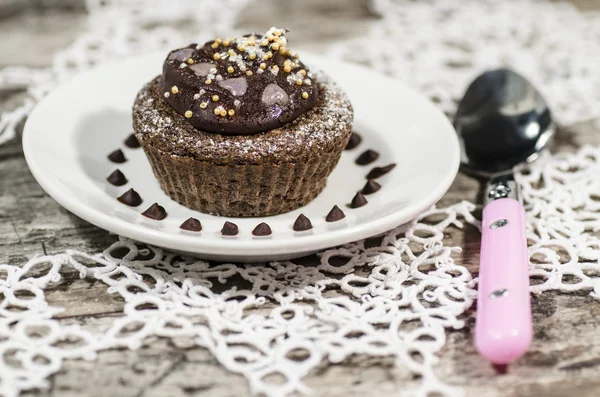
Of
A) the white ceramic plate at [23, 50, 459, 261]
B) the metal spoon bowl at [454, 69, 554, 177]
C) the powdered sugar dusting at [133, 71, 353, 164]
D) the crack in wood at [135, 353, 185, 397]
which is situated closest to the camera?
the crack in wood at [135, 353, 185, 397]

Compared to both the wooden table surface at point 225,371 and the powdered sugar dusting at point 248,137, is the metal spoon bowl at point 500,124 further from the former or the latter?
the powdered sugar dusting at point 248,137

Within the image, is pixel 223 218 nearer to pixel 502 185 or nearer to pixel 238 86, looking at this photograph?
pixel 238 86

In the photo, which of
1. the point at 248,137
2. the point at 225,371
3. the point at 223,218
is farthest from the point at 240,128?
the point at 225,371

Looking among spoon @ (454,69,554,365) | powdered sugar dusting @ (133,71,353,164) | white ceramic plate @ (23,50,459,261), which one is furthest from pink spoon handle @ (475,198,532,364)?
powdered sugar dusting @ (133,71,353,164)

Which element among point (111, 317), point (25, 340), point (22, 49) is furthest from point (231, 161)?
point (22, 49)

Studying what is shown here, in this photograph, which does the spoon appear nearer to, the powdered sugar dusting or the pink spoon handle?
the pink spoon handle

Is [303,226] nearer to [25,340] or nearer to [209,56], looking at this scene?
[209,56]

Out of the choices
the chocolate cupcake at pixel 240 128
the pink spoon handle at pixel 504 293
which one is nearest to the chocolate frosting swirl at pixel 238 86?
the chocolate cupcake at pixel 240 128
